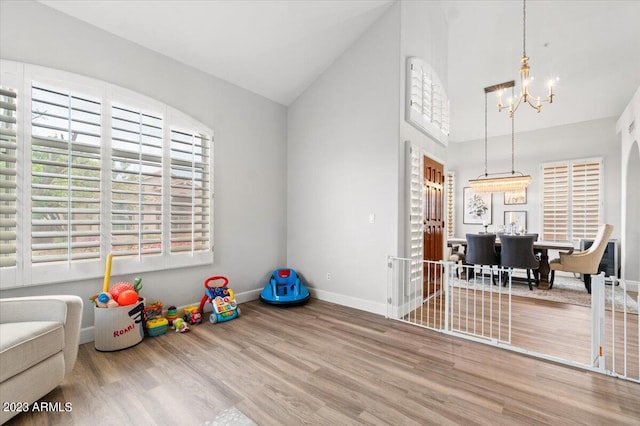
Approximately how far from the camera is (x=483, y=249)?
5.11m

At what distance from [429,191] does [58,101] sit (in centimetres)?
448

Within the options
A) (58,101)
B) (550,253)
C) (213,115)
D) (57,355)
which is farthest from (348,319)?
(550,253)

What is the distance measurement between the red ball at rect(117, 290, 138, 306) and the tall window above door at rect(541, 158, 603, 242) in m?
7.83

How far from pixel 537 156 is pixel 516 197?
3.37 feet

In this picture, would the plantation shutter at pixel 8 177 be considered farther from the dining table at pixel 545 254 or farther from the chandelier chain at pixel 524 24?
the dining table at pixel 545 254

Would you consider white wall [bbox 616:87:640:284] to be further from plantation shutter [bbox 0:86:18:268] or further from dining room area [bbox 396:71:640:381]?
plantation shutter [bbox 0:86:18:268]

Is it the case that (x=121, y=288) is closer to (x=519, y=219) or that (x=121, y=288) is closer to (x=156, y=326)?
(x=156, y=326)

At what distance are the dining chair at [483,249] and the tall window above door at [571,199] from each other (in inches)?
91.7

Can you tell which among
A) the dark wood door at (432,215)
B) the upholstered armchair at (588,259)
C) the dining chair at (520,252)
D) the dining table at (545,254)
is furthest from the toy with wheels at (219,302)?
the upholstered armchair at (588,259)

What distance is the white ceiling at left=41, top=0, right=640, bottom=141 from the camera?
3.00m

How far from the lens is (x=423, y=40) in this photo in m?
4.04

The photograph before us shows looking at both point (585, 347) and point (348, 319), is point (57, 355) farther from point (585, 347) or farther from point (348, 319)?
point (585, 347)

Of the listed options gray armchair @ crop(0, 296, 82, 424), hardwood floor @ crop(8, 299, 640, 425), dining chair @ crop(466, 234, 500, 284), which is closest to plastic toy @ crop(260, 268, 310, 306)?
hardwood floor @ crop(8, 299, 640, 425)

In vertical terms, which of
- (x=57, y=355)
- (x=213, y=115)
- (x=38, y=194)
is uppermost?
(x=213, y=115)
